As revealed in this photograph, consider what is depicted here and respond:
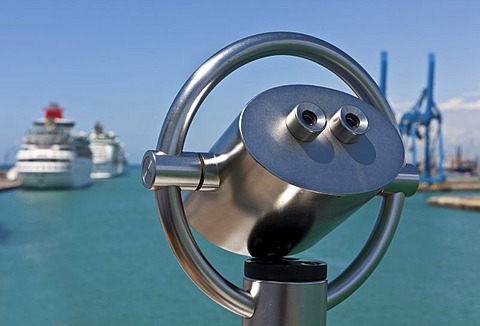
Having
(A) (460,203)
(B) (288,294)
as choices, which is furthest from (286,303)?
(A) (460,203)

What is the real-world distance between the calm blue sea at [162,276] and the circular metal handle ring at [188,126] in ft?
14.4

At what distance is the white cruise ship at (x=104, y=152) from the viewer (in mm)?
34906

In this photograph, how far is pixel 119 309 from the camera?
784cm

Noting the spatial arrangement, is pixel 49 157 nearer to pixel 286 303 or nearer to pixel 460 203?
pixel 460 203

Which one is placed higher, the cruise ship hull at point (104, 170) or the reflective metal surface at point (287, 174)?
the reflective metal surface at point (287, 174)

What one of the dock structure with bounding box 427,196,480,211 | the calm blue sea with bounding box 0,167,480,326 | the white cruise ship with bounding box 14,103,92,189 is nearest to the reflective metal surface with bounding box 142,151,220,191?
the calm blue sea with bounding box 0,167,480,326

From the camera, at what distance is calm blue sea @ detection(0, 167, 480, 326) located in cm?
760

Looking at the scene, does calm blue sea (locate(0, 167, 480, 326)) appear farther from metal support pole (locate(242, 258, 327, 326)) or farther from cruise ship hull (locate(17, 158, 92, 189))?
cruise ship hull (locate(17, 158, 92, 189))

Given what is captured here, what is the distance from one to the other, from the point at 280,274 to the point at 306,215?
0.13 ft

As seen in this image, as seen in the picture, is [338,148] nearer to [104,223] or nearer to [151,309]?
[151,309]

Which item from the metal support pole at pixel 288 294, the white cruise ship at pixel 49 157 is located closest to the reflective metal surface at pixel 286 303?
the metal support pole at pixel 288 294

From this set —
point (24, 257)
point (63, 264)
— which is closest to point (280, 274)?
point (63, 264)

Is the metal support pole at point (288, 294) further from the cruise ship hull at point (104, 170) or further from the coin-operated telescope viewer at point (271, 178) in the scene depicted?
the cruise ship hull at point (104, 170)

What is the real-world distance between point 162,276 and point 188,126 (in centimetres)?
950
